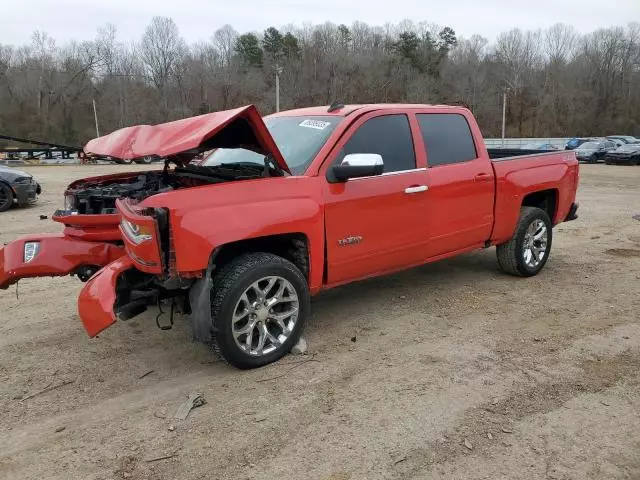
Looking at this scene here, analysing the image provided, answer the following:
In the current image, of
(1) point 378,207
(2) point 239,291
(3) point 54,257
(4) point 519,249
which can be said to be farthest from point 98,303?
(4) point 519,249

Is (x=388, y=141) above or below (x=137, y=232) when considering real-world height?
above

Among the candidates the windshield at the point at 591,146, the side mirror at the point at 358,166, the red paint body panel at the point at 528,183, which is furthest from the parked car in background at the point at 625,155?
the side mirror at the point at 358,166

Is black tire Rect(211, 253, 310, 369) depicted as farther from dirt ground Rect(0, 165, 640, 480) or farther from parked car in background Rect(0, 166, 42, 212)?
parked car in background Rect(0, 166, 42, 212)

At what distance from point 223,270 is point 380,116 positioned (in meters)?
1.95

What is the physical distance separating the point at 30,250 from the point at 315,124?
8.34ft

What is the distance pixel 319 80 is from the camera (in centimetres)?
9081

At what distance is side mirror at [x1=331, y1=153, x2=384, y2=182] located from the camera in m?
4.03

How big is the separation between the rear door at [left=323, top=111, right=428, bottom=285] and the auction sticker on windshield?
26 cm

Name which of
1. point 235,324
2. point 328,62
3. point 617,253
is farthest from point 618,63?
point 235,324

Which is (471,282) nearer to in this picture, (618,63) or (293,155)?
(293,155)

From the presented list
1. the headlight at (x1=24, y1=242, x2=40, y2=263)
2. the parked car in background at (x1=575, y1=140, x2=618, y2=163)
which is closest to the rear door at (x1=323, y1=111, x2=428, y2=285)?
the headlight at (x1=24, y1=242, x2=40, y2=263)

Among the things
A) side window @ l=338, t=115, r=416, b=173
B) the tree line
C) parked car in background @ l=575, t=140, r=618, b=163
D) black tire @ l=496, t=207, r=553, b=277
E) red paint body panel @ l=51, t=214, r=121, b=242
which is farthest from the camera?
the tree line

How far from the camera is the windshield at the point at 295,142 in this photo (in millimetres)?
4355

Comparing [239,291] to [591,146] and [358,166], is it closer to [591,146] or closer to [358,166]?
[358,166]
